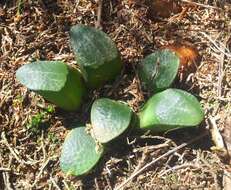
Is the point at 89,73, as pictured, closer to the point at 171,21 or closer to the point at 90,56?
the point at 90,56

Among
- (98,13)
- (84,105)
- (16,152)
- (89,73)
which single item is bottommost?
(16,152)

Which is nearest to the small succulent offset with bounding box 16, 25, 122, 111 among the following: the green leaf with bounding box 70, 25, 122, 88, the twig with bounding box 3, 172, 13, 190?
the green leaf with bounding box 70, 25, 122, 88

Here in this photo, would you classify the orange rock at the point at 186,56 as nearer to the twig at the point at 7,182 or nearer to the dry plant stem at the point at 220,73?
the dry plant stem at the point at 220,73

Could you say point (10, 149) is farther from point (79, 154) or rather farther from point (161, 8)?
point (161, 8)

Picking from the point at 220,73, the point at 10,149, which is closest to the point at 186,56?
the point at 220,73

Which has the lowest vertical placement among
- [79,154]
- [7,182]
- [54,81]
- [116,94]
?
[7,182]

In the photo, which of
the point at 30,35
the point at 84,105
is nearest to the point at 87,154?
the point at 84,105

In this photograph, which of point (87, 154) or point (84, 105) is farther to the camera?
point (84, 105)
